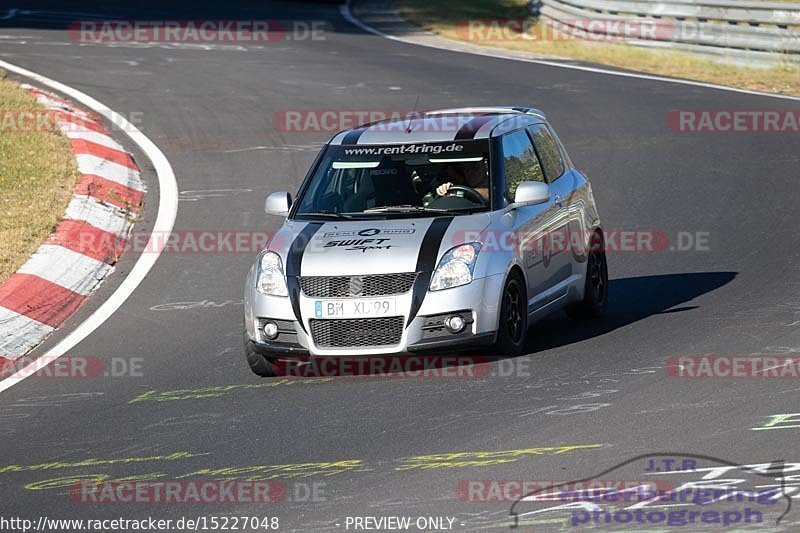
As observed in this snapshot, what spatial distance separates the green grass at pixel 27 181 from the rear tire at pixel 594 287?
15.5 feet

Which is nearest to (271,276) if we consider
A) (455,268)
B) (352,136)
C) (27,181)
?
(455,268)

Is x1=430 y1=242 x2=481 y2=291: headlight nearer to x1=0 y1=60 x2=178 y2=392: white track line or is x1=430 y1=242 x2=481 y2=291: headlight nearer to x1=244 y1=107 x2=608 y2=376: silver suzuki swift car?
x1=244 y1=107 x2=608 y2=376: silver suzuki swift car

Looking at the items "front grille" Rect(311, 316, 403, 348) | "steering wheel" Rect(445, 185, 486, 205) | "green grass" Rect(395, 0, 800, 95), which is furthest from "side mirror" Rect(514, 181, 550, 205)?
"green grass" Rect(395, 0, 800, 95)

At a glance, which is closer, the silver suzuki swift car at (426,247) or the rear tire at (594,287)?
the silver suzuki swift car at (426,247)

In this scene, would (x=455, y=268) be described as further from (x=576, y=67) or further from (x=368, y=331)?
(x=576, y=67)

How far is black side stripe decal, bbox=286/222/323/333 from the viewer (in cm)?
920

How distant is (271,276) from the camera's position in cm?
941

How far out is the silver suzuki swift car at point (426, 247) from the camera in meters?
9.08

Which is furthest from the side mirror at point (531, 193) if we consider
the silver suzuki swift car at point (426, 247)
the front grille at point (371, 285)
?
the front grille at point (371, 285)

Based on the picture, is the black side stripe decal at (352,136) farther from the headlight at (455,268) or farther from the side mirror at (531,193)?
the headlight at (455,268)

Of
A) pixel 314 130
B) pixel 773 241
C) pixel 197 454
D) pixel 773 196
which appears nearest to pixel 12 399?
pixel 197 454

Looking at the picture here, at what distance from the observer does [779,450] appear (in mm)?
7016

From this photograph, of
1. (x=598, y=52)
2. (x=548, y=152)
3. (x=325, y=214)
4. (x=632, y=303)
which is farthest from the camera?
(x=598, y=52)

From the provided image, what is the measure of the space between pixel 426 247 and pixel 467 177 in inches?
40.6
